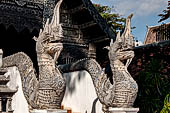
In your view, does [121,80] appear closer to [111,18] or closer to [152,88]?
[152,88]

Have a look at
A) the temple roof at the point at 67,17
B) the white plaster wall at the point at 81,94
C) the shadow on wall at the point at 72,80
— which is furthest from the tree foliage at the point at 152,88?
the temple roof at the point at 67,17

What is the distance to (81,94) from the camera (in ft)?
25.0

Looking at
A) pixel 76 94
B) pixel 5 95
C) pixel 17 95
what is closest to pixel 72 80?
pixel 76 94

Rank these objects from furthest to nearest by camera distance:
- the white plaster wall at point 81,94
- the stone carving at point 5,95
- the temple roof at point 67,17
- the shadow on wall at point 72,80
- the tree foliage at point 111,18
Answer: the tree foliage at point 111,18 < the temple roof at point 67,17 < the shadow on wall at point 72,80 < the white plaster wall at point 81,94 < the stone carving at point 5,95

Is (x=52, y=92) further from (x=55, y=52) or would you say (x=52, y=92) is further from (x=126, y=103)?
(x=126, y=103)

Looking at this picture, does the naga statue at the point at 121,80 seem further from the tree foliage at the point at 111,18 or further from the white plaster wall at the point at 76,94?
the tree foliage at the point at 111,18

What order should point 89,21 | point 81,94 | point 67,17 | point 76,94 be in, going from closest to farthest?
point 81,94 → point 76,94 → point 89,21 → point 67,17

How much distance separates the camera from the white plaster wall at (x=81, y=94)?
7.21 metres

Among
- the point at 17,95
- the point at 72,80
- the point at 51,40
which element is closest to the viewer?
the point at 51,40

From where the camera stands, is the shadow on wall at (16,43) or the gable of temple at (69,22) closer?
the gable of temple at (69,22)

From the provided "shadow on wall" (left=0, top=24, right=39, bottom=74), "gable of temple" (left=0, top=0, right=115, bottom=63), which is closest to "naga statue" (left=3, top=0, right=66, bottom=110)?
"gable of temple" (left=0, top=0, right=115, bottom=63)

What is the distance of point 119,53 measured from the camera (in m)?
6.33

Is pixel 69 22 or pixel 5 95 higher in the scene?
pixel 69 22

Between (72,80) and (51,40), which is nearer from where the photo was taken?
(51,40)
